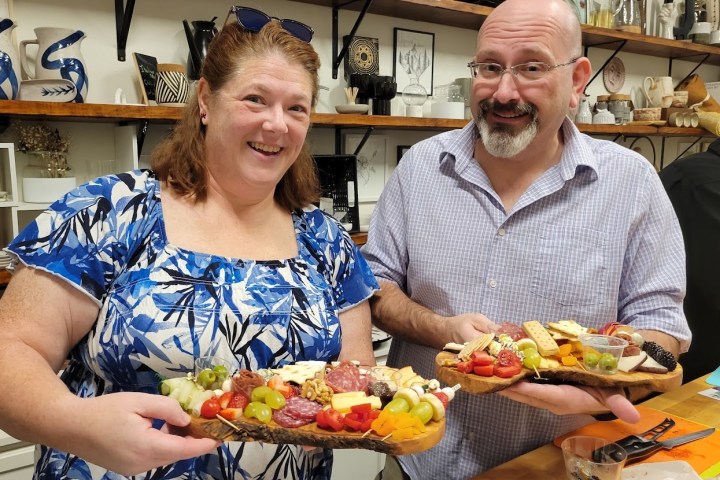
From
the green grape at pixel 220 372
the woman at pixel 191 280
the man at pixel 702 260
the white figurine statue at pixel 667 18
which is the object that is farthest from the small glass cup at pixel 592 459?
the white figurine statue at pixel 667 18

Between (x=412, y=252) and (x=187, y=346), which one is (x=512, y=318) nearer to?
(x=412, y=252)

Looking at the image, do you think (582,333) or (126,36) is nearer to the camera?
(582,333)

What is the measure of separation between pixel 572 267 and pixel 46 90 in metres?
1.74

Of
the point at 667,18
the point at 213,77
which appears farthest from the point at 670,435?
the point at 667,18

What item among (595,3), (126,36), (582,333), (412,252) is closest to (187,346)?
(412,252)

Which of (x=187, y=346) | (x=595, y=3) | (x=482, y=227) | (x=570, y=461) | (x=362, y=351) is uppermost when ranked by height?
(x=595, y=3)

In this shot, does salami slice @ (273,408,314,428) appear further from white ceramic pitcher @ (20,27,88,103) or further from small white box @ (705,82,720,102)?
small white box @ (705,82,720,102)

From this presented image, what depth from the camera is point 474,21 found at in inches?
131

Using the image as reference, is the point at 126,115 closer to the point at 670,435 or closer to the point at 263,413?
the point at 263,413

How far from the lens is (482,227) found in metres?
1.59

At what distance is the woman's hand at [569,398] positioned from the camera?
3.96 ft

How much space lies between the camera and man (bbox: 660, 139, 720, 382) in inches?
83.0

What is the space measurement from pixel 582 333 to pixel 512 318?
245mm

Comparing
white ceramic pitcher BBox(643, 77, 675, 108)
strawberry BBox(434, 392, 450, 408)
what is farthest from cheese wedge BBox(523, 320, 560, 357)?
white ceramic pitcher BBox(643, 77, 675, 108)
